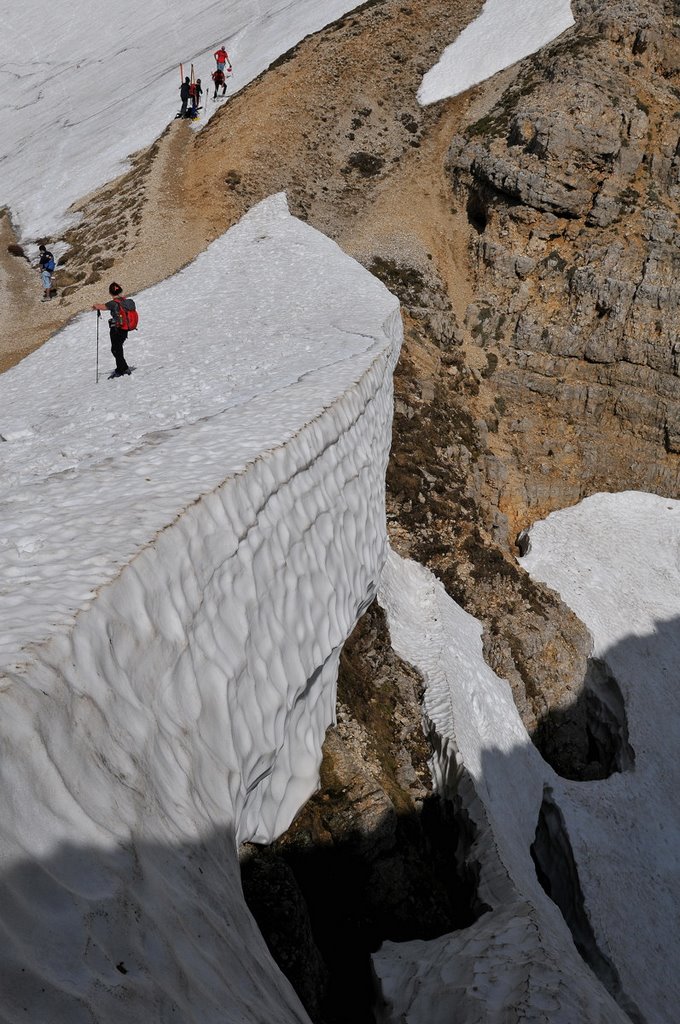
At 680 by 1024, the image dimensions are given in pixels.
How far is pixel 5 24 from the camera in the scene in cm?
4903

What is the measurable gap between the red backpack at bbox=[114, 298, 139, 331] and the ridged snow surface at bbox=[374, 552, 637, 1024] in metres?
7.17

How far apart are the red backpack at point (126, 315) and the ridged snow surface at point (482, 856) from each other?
7.17 metres

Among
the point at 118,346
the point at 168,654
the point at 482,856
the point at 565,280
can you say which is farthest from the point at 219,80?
the point at 168,654

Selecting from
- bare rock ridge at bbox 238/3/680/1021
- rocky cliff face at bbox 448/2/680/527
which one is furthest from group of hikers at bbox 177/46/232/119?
rocky cliff face at bbox 448/2/680/527

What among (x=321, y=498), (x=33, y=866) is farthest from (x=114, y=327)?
(x=33, y=866)

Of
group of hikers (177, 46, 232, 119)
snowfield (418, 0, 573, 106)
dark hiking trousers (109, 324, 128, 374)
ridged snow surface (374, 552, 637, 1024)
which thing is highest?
group of hikers (177, 46, 232, 119)

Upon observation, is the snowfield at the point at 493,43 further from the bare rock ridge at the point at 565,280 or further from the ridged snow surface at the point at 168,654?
the ridged snow surface at the point at 168,654

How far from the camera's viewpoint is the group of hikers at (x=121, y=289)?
544 inches

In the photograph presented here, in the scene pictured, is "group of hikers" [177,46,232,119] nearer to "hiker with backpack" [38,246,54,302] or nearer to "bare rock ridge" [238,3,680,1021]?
"bare rock ridge" [238,3,680,1021]

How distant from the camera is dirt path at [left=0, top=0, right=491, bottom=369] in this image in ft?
77.2

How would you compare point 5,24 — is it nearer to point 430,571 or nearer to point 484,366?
point 484,366

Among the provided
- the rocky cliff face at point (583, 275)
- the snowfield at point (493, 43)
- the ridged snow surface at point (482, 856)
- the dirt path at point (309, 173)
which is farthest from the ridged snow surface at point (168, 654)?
the snowfield at point (493, 43)

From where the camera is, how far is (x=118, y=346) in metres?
13.7

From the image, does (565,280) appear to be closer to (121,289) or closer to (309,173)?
(309,173)
